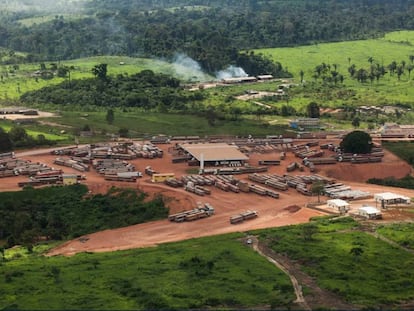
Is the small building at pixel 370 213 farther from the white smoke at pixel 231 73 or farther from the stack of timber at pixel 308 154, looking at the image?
the white smoke at pixel 231 73

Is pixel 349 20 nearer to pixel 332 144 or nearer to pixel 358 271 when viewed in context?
pixel 332 144

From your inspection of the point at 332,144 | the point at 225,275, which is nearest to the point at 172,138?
the point at 332,144

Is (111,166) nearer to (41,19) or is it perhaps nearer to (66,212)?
(66,212)

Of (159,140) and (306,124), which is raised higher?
(159,140)

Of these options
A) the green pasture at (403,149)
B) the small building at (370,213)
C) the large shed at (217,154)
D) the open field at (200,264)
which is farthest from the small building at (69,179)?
the green pasture at (403,149)

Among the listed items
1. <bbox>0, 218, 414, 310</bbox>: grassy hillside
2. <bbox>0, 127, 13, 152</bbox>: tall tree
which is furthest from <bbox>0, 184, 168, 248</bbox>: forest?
<bbox>0, 127, 13, 152</bbox>: tall tree

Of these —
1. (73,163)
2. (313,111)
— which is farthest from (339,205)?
(313,111)
